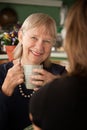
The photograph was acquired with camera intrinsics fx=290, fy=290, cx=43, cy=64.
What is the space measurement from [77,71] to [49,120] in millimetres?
160

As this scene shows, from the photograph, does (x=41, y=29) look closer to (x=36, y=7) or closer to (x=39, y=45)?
(x=39, y=45)

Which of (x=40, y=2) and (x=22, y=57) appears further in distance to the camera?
(x=40, y=2)

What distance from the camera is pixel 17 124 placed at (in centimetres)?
126

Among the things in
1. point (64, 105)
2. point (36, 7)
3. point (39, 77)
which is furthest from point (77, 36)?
point (36, 7)

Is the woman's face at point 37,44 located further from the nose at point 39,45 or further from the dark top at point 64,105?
the dark top at point 64,105

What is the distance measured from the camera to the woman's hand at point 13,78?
3.50 feet

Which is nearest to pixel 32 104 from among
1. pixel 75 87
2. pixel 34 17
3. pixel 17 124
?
pixel 75 87

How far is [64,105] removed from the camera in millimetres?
760

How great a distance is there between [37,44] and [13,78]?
9.4 inches

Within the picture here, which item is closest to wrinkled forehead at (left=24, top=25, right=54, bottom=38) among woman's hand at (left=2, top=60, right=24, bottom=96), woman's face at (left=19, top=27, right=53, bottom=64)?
woman's face at (left=19, top=27, right=53, bottom=64)

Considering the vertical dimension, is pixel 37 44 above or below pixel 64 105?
above

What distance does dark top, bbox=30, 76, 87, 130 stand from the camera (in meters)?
0.76

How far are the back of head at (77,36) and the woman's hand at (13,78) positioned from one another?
0.29 meters

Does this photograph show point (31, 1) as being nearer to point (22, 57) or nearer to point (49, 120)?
point (22, 57)
